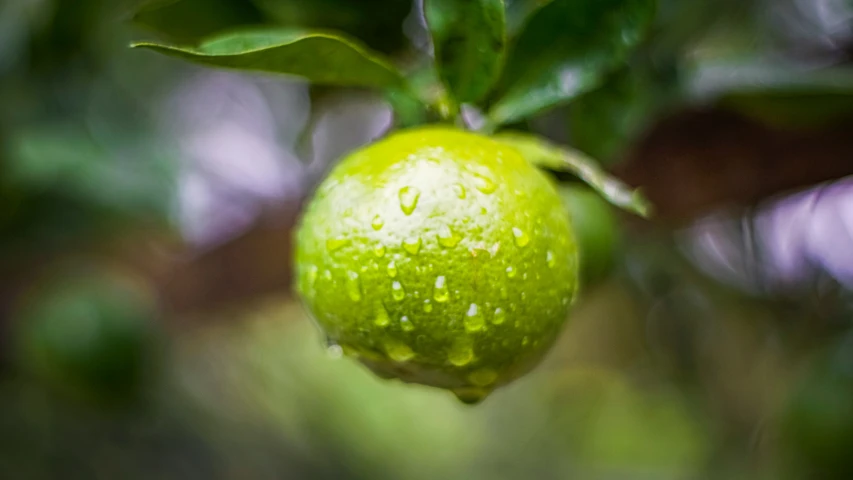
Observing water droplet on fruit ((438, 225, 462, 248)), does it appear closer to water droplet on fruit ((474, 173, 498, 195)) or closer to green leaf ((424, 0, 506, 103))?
water droplet on fruit ((474, 173, 498, 195))

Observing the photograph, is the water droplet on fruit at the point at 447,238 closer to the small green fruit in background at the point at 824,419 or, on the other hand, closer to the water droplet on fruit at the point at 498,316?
the water droplet on fruit at the point at 498,316

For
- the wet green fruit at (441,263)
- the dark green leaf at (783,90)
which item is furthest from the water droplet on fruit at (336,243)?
the dark green leaf at (783,90)

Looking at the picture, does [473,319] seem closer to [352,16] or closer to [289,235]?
[352,16]

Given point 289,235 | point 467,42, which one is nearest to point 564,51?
point 467,42

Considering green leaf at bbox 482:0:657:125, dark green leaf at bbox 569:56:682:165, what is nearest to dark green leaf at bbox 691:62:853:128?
dark green leaf at bbox 569:56:682:165

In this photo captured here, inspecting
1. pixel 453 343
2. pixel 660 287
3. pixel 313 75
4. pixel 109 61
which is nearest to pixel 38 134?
pixel 109 61
